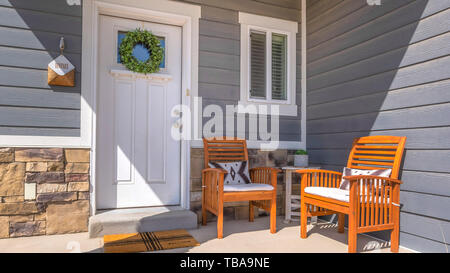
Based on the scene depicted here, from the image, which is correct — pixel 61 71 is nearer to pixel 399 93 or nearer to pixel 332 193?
pixel 332 193

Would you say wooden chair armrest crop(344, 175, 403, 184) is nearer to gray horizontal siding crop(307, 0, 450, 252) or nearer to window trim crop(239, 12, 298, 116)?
gray horizontal siding crop(307, 0, 450, 252)

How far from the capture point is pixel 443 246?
7.97 ft

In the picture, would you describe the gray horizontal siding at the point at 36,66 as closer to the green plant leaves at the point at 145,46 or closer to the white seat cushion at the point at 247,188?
the green plant leaves at the point at 145,46

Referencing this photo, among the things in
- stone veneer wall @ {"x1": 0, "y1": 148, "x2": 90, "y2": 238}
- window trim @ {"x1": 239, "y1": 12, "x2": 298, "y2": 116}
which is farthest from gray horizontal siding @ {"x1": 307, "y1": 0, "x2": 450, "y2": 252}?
stone veneer wall @ {"x1": 0, "y1": 148, "x2": 90, "y2": 238}

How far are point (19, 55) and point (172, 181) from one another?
1.99 metres

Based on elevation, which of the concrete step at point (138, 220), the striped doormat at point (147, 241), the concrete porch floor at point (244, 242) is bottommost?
the concrete porch floor at point (244, 242)

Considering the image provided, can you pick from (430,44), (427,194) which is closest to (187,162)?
(427,194)

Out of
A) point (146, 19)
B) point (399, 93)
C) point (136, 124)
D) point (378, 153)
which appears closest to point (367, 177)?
point (378, 153)

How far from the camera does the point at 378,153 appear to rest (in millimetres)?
2883

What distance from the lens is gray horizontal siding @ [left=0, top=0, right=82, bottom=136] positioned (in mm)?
2928

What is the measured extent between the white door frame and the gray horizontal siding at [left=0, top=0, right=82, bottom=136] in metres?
0.08

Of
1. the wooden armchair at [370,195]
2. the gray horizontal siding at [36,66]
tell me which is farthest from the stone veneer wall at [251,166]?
the gray horizontal siding at [36,66]

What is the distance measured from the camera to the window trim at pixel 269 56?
388 centimetres

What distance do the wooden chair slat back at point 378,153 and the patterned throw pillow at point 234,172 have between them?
3.58 ft
